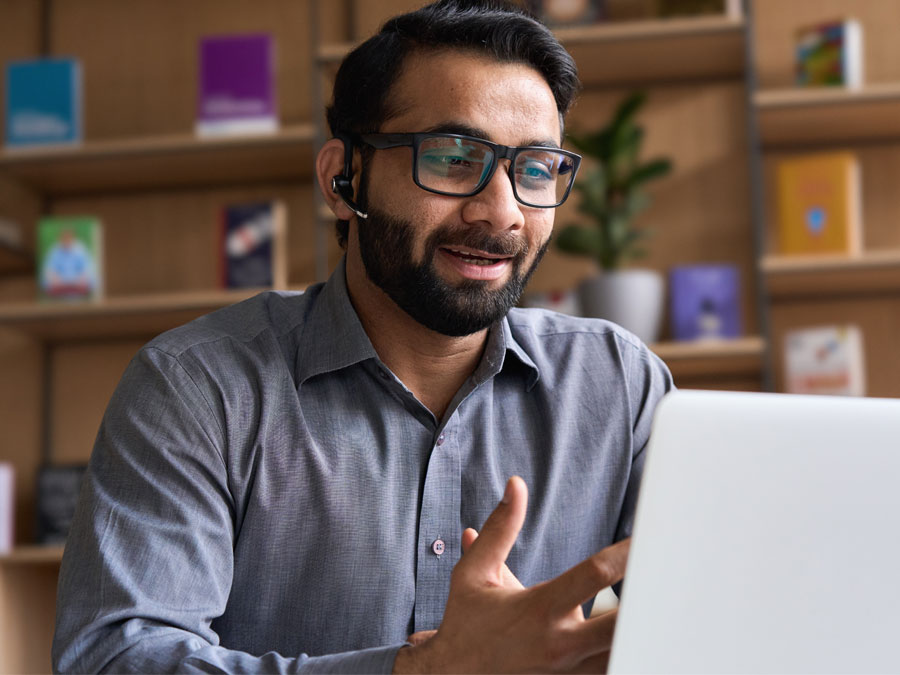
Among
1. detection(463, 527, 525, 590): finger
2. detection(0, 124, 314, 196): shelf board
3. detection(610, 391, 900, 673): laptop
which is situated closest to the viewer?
detection(610, 391, 900, 673): laptop

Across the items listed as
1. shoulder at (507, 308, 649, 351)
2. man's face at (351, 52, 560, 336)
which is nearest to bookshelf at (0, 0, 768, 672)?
shoulder at (507, 308, 649, 351)

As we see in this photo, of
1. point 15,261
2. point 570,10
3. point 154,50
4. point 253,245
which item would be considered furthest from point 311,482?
point 154,50

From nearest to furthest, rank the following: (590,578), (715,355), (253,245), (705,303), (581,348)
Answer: (590,578) → (581,348) → (715,355) → (705,303) → (253,245)

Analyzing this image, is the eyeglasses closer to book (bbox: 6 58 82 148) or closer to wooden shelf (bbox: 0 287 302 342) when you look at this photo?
wooden shelf (bbox: 0 287 302 342)

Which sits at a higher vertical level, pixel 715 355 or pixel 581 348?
pixel 581 348

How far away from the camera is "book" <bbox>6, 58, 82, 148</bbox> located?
2770 millimetres

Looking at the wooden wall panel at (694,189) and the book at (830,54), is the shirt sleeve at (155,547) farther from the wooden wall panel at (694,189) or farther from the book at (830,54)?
the book at (830,54)

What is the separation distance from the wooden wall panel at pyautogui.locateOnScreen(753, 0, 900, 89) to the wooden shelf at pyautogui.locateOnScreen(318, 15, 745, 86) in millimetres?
99

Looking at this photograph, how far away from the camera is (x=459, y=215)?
1263mm

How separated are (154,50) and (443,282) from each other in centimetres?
205

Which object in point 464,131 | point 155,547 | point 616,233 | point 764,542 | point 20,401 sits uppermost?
point 464,131

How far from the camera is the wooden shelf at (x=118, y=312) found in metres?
2.60

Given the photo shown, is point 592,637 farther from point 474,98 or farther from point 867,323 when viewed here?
point 867,323

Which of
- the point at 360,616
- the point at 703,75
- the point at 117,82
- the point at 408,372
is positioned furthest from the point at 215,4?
the point at 360,616
